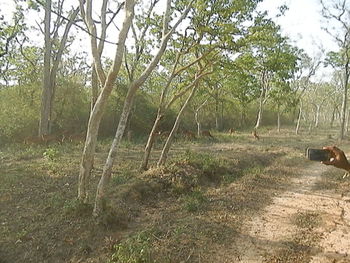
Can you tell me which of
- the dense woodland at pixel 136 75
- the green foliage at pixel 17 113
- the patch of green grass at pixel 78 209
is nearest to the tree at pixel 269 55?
the dense woodland at pixel 136 75

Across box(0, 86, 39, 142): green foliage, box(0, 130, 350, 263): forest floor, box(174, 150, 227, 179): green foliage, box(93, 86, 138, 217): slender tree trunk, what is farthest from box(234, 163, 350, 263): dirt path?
box(0, 86, 39, 142): green foliage

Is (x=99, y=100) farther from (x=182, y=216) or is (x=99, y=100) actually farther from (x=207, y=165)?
(x=207, y=165)

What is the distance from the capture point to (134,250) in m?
5.74

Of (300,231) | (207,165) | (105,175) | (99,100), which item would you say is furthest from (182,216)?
(207,165)

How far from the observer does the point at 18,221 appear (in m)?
7.67

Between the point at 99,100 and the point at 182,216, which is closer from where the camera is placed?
the point at 99,100

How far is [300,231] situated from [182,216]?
2646mm

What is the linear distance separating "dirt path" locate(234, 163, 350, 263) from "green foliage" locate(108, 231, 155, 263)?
163 centimetres

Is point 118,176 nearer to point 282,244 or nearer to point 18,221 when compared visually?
point 18,221

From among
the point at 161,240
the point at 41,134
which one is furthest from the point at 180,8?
the point at 41,134

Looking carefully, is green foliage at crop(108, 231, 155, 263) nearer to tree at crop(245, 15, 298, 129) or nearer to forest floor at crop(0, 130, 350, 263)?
forest floor at crop(0, 130, 350, 263)

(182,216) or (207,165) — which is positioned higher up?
(207,165)

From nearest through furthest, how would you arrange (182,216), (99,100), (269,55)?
1. (99,100)
2. (182,216)
3. (269,55)

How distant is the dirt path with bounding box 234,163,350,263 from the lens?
5.77 meters
